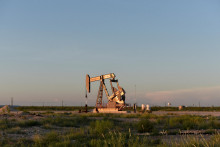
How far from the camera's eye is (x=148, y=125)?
13852 millimetres

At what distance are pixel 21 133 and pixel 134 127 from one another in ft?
22.7

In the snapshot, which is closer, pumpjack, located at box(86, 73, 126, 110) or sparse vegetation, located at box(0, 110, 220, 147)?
sparse vegetation, located at box(0, 110, 220, 147)

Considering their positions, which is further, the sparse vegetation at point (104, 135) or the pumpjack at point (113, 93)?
the pumpjack at point (113, 93)

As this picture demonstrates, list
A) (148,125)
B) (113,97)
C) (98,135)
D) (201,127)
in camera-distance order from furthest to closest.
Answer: (113,97), (201,127), (148,125), (98,135)

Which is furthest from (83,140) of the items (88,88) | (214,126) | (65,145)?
(88,88)

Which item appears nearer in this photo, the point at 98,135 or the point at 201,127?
the point at 98,135

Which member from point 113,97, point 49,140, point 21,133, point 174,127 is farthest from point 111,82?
point 49,140

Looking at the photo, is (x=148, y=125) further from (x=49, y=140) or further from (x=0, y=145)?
(x=0, y=145)

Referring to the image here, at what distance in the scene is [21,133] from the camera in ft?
38.4

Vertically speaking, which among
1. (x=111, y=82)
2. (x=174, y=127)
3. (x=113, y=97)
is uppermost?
(x=111, y=82)

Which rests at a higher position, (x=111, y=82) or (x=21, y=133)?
(x=111, y=82)

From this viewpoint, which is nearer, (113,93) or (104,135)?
(104,135)

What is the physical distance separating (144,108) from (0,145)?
107 ft

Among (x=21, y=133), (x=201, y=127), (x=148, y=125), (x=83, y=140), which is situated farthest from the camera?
(x=201, y=127)
